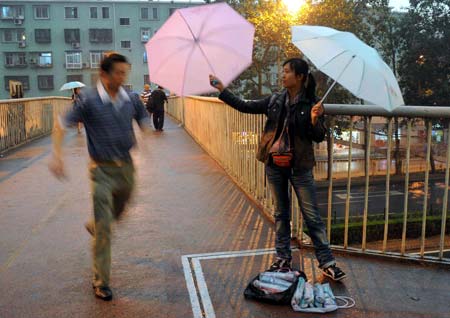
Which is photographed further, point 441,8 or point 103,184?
point 441,8

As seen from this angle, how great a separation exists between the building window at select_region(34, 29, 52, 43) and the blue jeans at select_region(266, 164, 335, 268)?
57229mm

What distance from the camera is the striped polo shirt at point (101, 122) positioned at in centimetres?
339

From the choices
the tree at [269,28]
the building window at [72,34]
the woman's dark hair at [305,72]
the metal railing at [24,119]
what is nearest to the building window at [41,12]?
the building window at [72,34]

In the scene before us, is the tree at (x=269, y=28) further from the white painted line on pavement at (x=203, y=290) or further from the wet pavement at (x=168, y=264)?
the white painted line on pavement at (x=203, y=290)

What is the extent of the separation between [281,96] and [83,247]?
2427mm

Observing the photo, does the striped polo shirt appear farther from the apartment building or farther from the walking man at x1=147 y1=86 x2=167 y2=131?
the apartment building

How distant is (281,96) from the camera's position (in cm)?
374

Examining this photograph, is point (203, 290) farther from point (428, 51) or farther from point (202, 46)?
point (428, 51)

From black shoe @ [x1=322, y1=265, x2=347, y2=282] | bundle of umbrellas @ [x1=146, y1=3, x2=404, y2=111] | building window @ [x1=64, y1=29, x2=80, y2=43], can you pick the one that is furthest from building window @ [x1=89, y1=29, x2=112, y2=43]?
black shoe @ [x1=322, y1=265, x2=347, y2=282]

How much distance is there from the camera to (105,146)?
3.42m

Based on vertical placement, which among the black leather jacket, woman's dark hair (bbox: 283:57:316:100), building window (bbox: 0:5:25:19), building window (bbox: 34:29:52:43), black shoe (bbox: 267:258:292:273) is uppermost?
building window (bbox: 0:5:25:19)

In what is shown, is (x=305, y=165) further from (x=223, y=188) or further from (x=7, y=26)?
(x=7, y=26)

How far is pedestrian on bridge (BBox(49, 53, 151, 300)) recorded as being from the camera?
341 centimetres

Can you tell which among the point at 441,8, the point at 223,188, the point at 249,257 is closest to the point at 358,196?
the point at 441,8
